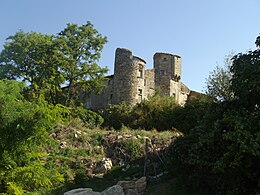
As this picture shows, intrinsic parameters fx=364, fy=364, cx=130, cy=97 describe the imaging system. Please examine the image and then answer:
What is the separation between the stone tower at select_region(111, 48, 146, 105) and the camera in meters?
35.0

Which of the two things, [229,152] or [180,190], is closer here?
[229,152]

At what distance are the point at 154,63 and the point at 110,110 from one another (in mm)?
10222

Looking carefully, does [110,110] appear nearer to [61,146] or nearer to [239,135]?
[61,146]

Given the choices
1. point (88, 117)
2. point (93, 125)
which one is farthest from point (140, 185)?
point (88, 117)

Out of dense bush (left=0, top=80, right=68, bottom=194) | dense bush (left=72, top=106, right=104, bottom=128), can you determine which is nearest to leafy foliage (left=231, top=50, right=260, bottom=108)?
dense bush (left=0, top=80, right=68, bottom=194)

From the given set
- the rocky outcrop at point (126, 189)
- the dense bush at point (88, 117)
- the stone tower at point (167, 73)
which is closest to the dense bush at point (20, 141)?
the rocky outcrop at point (126, 189)

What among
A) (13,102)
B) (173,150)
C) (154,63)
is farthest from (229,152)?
(154,63)

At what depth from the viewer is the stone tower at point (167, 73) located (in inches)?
1534

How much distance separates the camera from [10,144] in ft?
40.0

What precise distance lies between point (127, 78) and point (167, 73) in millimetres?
6005

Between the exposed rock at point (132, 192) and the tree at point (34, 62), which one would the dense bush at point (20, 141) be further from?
the tree at point (34, 62)

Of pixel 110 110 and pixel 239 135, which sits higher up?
pixel 110 110

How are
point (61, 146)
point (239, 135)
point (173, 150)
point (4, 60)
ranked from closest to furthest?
point (239, 135)
point (173, 150)
point (61, 146)
point (4, 60)

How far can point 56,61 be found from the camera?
30.0 metres
